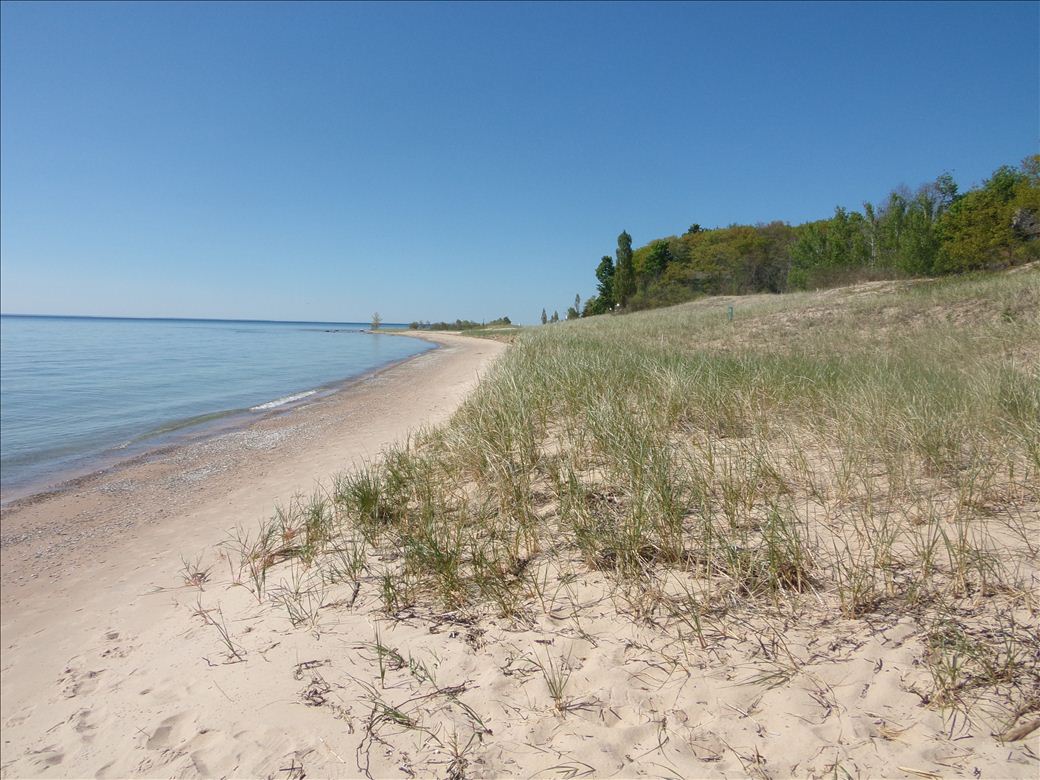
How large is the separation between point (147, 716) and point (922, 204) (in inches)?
1921

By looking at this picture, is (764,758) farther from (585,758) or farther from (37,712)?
(37,712)

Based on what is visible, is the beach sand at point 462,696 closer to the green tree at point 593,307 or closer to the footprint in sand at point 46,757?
the footprint in sand at point 46,757

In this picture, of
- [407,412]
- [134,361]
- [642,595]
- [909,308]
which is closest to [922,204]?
[909,308]

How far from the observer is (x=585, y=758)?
1533mm

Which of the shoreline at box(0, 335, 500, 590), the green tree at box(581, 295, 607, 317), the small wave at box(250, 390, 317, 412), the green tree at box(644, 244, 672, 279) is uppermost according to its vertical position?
the green tree at box(644, 244, 672, 279)

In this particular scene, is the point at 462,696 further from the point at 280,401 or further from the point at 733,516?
the point at 280,401

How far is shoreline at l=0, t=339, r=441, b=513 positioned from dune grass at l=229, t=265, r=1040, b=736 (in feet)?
13.3

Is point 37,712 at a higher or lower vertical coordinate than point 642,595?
lower

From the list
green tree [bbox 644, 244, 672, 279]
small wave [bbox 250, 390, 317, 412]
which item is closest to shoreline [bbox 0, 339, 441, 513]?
small wave [bbox 250, 390, 317, 412]

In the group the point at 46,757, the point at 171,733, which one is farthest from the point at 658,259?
the point at 46,757

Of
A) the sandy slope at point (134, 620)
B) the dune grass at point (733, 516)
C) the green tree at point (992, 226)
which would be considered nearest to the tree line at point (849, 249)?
the green tree at point (992, 226)

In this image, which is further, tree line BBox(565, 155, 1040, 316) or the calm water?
tree line BBox(565, 155, 1040, 316)

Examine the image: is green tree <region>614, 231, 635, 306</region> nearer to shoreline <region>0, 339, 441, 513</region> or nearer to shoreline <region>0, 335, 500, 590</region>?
shoreline <region>0, 339, 441, 513</region>

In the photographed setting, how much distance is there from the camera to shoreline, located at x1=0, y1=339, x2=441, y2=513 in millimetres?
6047
